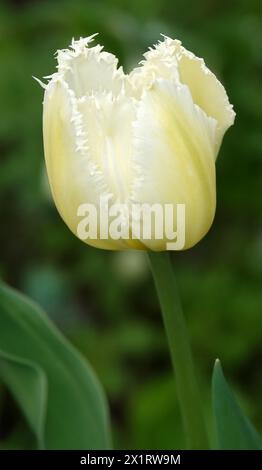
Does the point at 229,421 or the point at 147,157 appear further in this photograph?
the point at 229,421

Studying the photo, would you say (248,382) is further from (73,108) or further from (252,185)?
(73,108)

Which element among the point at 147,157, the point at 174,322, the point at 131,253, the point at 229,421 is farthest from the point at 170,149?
the point at 131,253

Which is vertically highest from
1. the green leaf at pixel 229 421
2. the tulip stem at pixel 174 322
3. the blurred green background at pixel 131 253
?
the blurred green background at pixel 131 253

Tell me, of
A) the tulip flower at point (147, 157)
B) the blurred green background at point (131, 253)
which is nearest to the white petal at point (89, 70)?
the tulip flower at point (147, 157)

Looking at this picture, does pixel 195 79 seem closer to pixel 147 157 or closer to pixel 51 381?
pixel 147 157

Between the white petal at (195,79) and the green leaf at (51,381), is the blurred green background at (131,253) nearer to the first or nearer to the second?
the green leaf at (51,381)

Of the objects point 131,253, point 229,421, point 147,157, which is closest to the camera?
point 147,157
